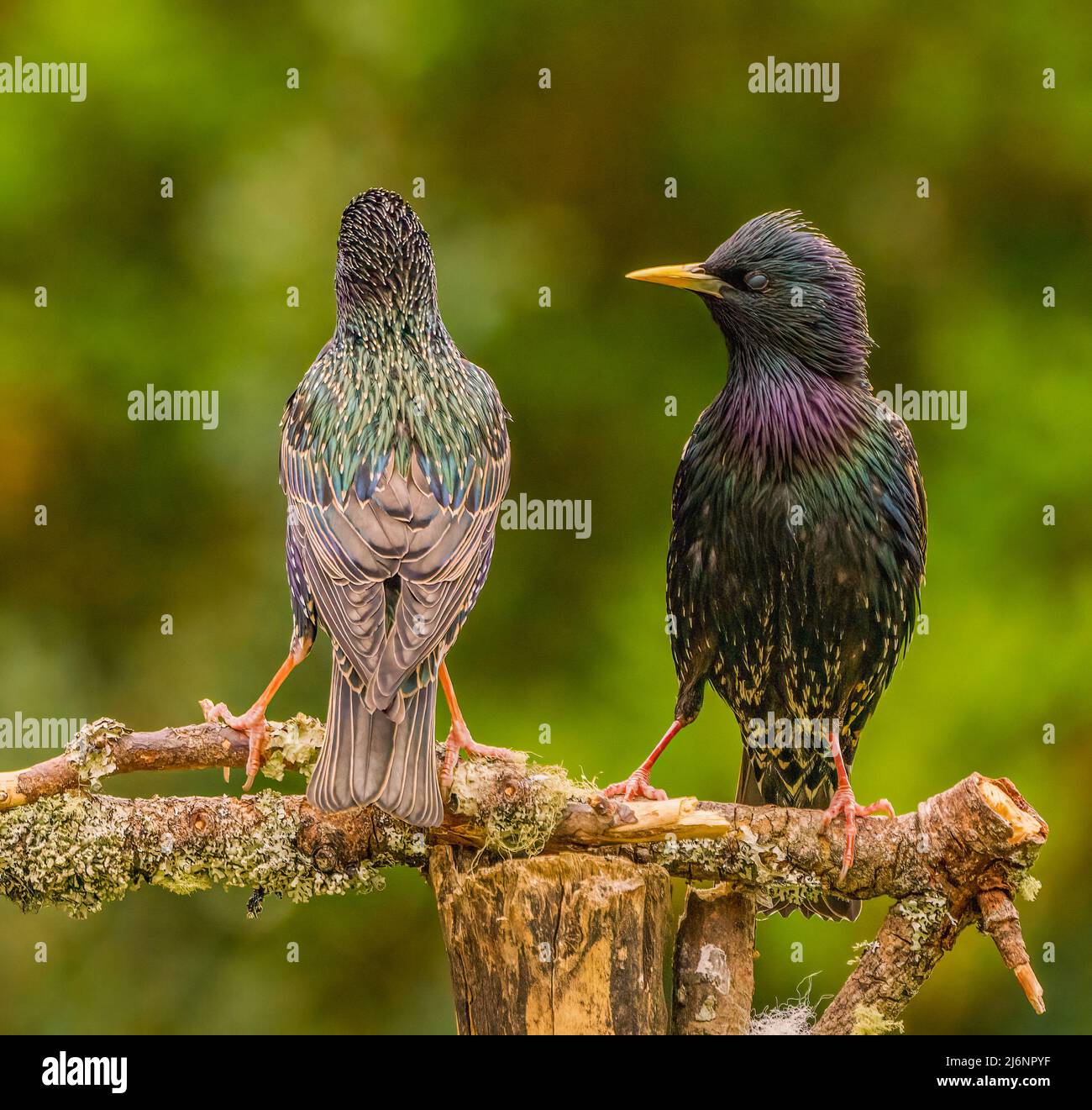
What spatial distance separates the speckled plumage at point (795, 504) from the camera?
4.50m

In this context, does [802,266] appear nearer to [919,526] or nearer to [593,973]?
[919,526]

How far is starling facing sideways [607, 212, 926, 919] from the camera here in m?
4.50

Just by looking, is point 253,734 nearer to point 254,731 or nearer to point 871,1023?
point 254,731

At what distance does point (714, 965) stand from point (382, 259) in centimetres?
202

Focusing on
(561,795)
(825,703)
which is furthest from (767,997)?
(561,795)

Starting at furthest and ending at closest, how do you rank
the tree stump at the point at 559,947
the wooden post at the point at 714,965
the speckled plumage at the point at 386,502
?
the wooden post at the point at 714,965 < the speckled plumage at the point at 386,502 < the tree stump at the point at 559,947

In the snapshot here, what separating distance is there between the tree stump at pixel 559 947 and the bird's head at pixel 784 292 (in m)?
1.65

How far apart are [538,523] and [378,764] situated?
2817 millimetres

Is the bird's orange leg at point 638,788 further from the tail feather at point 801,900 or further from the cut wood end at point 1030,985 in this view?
the cut wood end at point 1030,985

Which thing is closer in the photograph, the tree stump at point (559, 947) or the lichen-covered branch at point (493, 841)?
the tree stump at point (559, 947)

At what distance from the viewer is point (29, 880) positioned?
12.7 feet

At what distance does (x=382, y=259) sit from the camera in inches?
173

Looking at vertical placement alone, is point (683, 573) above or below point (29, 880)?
above

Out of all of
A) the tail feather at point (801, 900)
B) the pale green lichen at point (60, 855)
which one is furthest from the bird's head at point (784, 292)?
the pale green lichen at point (60, 855)
